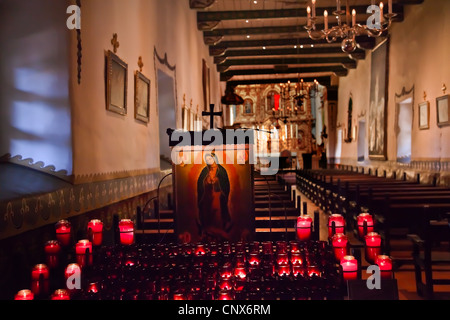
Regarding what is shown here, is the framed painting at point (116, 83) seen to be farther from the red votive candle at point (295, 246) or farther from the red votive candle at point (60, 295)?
the red votive candle at point (60, 295)

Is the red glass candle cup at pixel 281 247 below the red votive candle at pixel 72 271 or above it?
above

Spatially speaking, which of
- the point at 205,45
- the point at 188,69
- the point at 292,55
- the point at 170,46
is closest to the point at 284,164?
the point at 292,55

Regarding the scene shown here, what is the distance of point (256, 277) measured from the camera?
9.39 ft

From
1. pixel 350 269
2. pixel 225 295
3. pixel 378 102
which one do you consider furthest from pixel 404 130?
pixel 225 295

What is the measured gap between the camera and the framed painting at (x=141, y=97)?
756 cm

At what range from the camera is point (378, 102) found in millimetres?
17375

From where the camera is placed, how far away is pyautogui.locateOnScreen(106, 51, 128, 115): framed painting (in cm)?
609

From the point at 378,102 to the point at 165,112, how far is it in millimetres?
9594

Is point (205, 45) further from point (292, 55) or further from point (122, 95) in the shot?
point (122, 95)

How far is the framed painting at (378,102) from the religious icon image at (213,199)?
13.2 metres

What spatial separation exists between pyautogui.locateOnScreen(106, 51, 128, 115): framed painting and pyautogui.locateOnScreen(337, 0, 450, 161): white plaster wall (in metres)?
7.48

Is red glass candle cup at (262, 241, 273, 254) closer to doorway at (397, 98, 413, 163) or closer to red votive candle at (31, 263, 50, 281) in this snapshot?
red votive candle at (31, 263, 50, 281)

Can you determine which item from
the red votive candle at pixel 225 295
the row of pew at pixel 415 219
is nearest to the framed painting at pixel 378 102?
the row of pew at pixel 415 219
